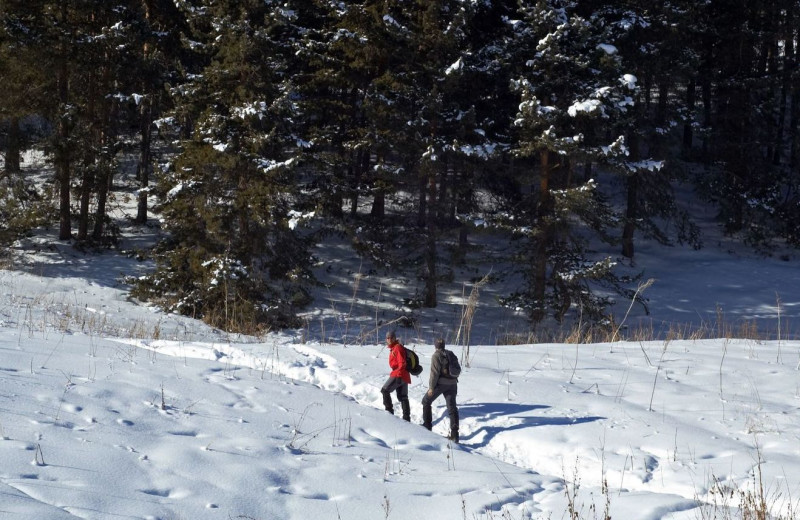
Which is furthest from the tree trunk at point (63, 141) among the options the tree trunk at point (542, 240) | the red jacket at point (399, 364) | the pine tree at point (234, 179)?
the red jacket at point (399, 364)

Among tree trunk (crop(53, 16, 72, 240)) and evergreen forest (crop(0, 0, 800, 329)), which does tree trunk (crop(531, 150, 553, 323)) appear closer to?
evergreen forest (crop(0, 0, 800, 329))

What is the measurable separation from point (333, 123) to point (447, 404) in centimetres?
1774

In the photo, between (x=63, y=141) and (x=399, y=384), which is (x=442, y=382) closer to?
(x=399, y=384)

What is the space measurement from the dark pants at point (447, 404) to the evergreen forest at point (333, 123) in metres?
10.2

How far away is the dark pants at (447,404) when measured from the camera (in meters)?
8.55

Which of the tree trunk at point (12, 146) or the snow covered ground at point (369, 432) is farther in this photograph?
the tree trunk at point (12, 146)

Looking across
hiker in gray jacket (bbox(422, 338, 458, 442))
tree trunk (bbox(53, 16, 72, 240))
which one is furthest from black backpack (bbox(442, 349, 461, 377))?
tree trunk (bbox(53, 16, 72, 240))

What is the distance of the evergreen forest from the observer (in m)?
19.8

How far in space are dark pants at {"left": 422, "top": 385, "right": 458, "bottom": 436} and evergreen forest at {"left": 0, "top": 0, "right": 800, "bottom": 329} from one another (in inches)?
402

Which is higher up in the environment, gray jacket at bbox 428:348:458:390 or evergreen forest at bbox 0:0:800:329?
evergreen forest at bbox 0:0:800:329

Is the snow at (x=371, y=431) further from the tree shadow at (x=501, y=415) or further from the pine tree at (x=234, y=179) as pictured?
the pine tree at (x=234, y=179)

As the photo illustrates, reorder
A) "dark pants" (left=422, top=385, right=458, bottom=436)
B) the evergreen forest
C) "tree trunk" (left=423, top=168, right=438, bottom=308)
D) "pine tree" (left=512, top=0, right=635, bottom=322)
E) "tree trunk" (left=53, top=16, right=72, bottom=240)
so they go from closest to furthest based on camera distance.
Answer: "dark pants" (left=422, top=385, right=458, bottom=436) < "pine tree" (left=512, top=0, right=635, bottom=322) < the evergreen forest < "tree trunk" (left=423, top=168, right=438, bottom=308) < "tree trunk" (left=53, top=16, right=72, bottom=240)

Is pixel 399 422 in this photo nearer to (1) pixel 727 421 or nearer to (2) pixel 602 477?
(2) pixel 602 477

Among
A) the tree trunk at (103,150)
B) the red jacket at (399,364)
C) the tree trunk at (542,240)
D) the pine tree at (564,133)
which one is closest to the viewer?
the red jacket at (399,364)
